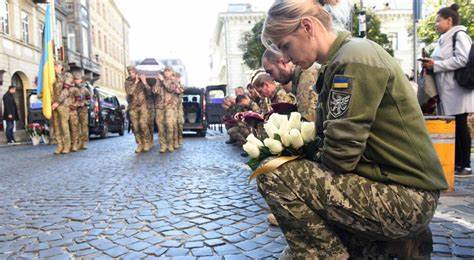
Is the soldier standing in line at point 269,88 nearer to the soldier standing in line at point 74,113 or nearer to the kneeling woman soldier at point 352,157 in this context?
the kneeling woman soldier at point 352,157

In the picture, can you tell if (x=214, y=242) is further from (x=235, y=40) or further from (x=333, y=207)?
(x=235, y=40)

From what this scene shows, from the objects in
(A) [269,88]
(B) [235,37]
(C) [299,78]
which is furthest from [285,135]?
(B) [235,37]

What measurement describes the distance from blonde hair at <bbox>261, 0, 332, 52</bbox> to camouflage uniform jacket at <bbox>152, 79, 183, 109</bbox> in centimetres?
871

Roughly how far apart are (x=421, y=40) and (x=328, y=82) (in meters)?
29.5

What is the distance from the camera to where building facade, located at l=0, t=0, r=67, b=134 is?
71.2 feet

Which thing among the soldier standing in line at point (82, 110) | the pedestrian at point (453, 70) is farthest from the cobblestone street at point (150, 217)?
the soldier standing in line at point (82, 110)

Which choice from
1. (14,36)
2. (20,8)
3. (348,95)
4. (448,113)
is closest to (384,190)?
(348,95)

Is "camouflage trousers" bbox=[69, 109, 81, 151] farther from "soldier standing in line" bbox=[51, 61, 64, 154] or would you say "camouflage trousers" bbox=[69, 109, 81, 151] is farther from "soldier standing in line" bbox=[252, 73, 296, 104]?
"soldier standing in line" bbox=[252, 73, 296, 104]

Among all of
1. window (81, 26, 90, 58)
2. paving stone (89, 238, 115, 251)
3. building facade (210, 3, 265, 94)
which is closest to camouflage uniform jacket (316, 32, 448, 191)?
paving stone (89, 238, 115, 251)

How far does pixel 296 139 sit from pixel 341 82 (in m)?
0.38

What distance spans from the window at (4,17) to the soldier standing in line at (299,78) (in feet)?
71.4

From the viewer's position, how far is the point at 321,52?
1995mm

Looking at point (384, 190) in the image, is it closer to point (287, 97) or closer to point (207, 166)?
point (287, 97)

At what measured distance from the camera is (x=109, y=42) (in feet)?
174
